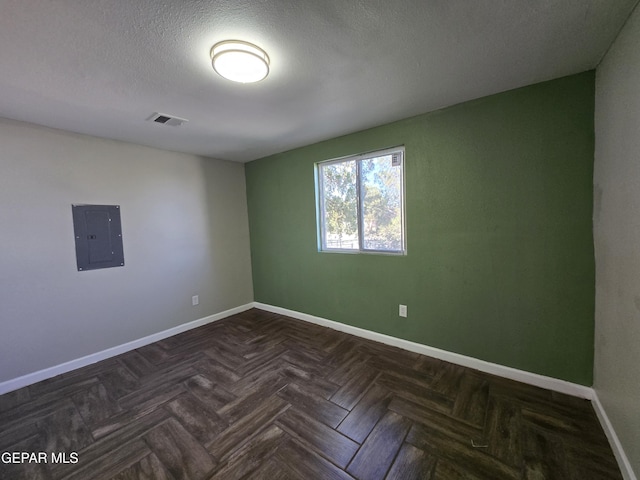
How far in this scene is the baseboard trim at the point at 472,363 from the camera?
1.85 m

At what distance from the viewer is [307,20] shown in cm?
122

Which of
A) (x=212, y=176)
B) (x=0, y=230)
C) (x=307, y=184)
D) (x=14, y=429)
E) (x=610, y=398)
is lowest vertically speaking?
(x=14, y=429)

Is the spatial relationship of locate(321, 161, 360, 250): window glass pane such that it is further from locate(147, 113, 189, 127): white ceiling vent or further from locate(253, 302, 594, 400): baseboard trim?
locate(147, 113, 189, 127): white ceiling vent

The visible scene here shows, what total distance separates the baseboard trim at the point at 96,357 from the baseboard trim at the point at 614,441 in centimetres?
387

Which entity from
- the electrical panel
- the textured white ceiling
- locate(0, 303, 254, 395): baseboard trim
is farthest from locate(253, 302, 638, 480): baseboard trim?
the electrical panel

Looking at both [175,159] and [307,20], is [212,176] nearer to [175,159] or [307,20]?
[175,159]

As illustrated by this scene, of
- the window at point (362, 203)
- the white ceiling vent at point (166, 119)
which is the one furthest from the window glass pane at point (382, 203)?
the white ceiling vent at point (166, 119)

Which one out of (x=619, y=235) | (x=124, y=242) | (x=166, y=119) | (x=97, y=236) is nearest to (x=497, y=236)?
(x=619, y=235)

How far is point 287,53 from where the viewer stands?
1438 mm

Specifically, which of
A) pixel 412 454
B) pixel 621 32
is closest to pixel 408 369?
pixel 412 454

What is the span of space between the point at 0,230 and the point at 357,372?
3.34 metres

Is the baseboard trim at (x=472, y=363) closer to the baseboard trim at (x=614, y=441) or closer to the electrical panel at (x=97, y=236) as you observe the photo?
the baseboard trim at (x=614, y=441)

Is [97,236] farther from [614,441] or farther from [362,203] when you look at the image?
[614,441]

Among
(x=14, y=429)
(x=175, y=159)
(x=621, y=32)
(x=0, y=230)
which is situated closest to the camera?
(x=621, y=32)
